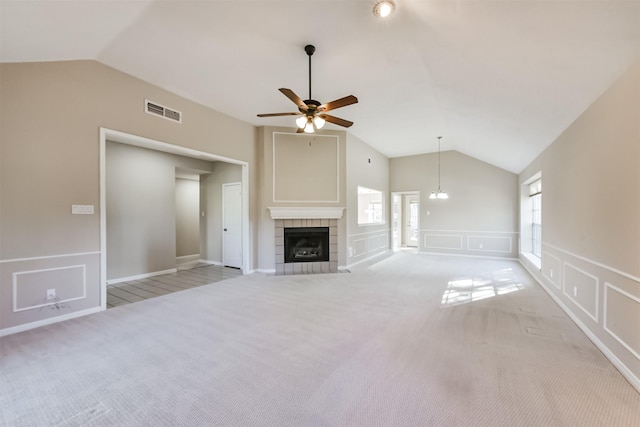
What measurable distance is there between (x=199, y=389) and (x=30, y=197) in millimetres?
2892

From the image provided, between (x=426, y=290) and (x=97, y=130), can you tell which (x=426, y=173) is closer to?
(x=426, y=290)

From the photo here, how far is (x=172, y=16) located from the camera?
263 cm

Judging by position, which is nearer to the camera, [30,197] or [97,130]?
[30,197]

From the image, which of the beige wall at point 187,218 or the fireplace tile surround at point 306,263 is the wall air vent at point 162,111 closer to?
the fireplace tile surround at point 306,263

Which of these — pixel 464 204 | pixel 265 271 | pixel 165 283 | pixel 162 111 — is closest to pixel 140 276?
pixel 165 283

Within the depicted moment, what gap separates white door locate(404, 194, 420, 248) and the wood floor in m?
6.71

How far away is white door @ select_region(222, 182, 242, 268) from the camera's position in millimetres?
6238

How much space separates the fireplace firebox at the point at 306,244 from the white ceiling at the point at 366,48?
2.71 metres

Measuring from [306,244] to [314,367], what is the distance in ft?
12.8

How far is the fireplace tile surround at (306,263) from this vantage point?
579 centimetres

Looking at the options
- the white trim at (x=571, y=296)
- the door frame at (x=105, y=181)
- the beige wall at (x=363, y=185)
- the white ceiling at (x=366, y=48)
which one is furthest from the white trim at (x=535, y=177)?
the door frame at (x=105, y=181)

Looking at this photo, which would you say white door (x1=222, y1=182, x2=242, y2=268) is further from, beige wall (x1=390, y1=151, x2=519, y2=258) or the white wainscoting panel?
the white wainscoting panel

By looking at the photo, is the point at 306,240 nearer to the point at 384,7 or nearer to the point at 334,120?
the point at 334,120

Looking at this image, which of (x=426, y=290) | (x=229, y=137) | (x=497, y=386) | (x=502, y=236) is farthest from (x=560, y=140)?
(x=229, y=137)
